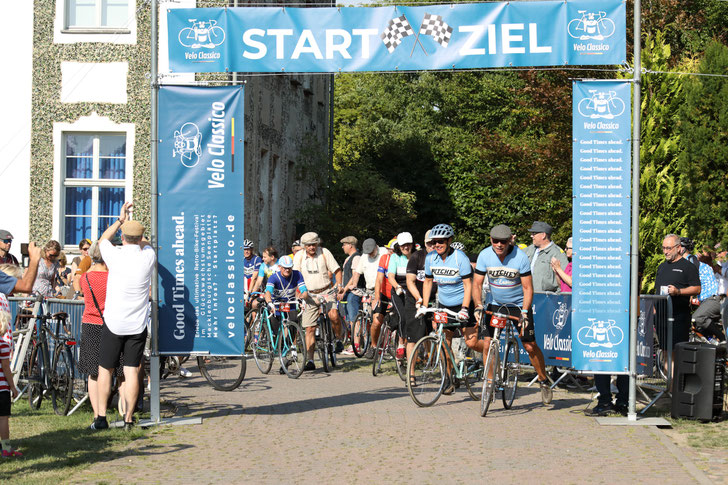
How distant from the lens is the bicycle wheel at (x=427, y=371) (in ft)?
38.1

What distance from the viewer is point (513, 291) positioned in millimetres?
11594

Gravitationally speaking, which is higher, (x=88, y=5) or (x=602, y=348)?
(x=88, y=5)

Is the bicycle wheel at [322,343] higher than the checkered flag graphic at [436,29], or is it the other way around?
the checkered flag graphic at [436,29]

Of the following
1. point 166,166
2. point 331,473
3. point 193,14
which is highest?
point 193,14

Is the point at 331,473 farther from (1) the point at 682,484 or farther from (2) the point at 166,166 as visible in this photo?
(2) the point at 166,166

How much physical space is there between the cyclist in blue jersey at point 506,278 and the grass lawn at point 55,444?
4003mm

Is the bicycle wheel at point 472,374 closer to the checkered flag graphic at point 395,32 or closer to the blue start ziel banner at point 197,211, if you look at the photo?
the blue start ziel banner at point 197,211

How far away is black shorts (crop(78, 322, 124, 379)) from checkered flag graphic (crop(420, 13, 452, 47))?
4594mm

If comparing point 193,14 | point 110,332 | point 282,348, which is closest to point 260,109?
point 282,348

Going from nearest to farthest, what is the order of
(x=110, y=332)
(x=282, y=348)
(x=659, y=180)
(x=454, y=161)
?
1. (x=110, y=332)
2. (x=282, y=348)
3. (x=659, y=180)
4. (x=454, y=161)

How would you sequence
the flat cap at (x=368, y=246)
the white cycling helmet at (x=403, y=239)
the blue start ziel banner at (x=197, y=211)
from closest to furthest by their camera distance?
the blue start ziel banner at (x=197, y=211), the white cycling helmet at (x=403, y=239), the flat cap at (x=368, y=246)

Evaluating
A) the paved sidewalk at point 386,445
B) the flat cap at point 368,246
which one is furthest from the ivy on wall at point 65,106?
the paved sidewalk at point 386,445

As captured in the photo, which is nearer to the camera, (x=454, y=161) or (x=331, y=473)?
(x=331, y=473)

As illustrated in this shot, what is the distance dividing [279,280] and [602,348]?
222 inches
